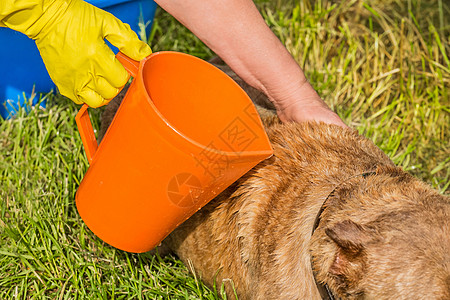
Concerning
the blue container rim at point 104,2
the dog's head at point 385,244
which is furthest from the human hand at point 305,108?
the blue container rim at point 104,2

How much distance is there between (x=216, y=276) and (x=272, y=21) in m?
2.42

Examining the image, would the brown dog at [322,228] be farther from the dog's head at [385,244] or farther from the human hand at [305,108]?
the human hand at [305,108]

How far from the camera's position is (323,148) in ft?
8.44

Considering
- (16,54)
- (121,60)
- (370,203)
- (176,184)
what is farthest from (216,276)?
(16,54)

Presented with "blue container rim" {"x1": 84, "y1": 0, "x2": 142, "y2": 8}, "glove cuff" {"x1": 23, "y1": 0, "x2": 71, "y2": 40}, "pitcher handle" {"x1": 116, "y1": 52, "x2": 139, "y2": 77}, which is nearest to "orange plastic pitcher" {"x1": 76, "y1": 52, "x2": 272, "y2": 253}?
"pitcher handle" {"x1": 116, "y1": 52, "x2": 139, "y2": 77}

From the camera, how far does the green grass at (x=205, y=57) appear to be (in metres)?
2.96

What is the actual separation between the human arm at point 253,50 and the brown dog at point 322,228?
0.16 metres

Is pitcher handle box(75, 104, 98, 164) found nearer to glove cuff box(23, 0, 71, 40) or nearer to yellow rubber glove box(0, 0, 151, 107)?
yellow rubber glove box(0, 0, 151, 107)

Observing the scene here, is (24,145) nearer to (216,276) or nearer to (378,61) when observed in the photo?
(216,276)

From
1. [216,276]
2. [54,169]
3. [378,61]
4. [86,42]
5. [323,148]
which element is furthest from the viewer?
[378,61]

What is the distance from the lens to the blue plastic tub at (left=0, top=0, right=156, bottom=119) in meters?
3.36

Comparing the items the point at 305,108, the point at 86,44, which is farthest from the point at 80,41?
the point at 305,108

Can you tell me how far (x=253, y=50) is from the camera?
2.79 m

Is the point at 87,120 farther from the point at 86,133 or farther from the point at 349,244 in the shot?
the point at 349,244
